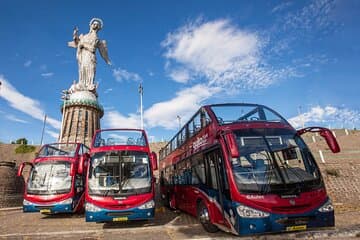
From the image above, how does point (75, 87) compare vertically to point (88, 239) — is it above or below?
above

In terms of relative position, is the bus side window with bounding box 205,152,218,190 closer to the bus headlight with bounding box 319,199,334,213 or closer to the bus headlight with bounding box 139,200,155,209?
the bus headlight with bounding box 139,200,155,209

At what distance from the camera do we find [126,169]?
8.74m

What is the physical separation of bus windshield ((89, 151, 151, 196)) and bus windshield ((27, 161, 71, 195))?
130 inches

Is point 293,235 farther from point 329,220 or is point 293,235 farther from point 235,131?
point 235,131

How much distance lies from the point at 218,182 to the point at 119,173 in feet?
12.4

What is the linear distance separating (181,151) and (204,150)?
3644mm

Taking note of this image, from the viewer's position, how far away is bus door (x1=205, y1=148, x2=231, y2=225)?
5887 millimetres

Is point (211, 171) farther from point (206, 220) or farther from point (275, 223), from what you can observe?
point (275, 223)

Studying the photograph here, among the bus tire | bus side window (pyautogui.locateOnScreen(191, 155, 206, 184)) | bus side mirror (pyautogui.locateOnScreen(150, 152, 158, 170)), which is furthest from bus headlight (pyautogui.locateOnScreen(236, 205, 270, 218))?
bus side mirror (pyautogui.locateOnScreen(150, 152, 158, 170))

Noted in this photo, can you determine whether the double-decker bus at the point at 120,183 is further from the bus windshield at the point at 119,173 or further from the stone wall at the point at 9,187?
the stone wall at the point at 9,187

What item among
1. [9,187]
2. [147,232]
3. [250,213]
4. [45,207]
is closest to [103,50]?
[9,187]

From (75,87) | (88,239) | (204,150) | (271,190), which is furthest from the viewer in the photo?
(75,87)

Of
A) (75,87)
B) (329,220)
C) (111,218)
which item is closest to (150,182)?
(111,218)

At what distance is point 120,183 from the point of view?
8352 mm
